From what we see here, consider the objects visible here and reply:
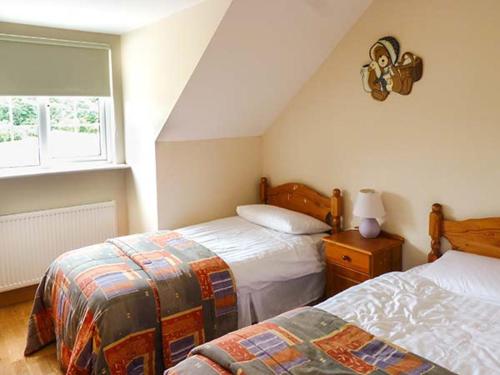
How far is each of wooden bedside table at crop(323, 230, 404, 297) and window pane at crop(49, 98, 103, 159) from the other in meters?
2.21

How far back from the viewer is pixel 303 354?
5.12 ft

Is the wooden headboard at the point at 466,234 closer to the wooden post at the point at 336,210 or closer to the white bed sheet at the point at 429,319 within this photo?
the white bed sheet at the point at 429,319

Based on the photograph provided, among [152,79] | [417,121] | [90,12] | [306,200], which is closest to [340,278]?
[306,200]

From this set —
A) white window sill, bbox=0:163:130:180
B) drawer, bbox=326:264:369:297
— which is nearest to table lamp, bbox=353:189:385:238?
drawer, bbox=326:264:369:297

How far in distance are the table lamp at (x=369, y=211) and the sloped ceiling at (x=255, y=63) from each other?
1.07 metres

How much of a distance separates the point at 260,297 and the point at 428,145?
55.3 inches

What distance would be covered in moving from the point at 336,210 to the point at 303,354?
1.76 m

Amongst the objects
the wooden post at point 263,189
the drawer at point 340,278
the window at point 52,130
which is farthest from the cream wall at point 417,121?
the window at point 52,130

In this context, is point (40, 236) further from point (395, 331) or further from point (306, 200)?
point (395, 331)

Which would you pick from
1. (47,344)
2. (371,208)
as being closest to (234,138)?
(371,208)

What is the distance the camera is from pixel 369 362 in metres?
1.53

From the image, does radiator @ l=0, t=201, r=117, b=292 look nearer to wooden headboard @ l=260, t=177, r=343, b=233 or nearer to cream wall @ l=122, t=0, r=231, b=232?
cream wall @ l=122, t=0, r=231, b=232

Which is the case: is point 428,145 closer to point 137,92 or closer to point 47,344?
point 137,92

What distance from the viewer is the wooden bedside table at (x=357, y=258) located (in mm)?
2676
